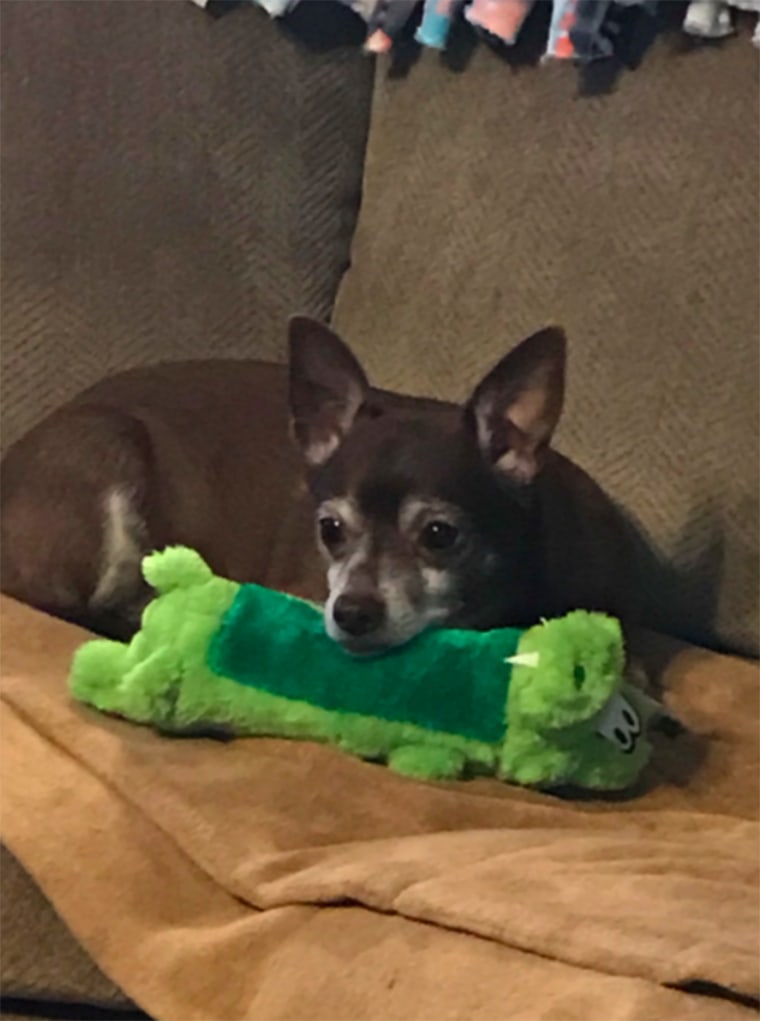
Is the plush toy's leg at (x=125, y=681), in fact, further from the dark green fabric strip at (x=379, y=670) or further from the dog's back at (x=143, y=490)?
the dog's back at (x=143, y=490)

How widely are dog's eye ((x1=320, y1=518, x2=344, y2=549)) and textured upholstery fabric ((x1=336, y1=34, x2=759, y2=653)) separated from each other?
43 cm

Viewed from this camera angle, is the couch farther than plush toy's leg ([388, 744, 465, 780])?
No

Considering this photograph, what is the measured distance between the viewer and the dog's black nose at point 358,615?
141 centimetres

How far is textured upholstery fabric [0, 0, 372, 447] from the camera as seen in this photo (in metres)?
2.03

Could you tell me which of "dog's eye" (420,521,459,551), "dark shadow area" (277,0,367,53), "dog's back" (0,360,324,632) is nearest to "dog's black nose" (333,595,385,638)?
"dog's eye" (420,521,459,551)

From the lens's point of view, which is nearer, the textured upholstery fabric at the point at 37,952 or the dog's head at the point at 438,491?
the textured upholstery fabric at the point at 37,952

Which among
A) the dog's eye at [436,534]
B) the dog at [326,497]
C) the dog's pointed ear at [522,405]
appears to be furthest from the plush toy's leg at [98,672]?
the dog's pointed ear at [522,405]

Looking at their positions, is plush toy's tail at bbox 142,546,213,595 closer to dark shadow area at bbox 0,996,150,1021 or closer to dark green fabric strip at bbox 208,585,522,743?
dark green fabric strip at bbox 208,585,522,743

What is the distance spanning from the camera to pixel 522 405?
154 centimetres

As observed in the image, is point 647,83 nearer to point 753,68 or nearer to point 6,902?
point 753,68

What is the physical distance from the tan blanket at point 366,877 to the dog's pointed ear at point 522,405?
363mm

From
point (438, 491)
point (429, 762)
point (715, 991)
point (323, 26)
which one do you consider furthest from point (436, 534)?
point (323, 26)

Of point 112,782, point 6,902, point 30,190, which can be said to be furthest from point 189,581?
point 30,190

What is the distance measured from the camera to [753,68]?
1721 millimetres
